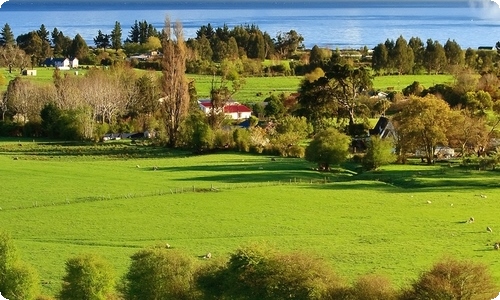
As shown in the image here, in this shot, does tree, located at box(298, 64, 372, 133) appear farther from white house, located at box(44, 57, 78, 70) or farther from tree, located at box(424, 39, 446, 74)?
white house, located at box(44, 57, 78, 70)

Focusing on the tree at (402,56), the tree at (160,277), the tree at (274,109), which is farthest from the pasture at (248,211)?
the tree at (402,56)

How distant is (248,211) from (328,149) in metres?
8.77

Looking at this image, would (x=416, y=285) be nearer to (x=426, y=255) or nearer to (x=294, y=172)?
(x=426, y=255)

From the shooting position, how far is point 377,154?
3056 centimetres

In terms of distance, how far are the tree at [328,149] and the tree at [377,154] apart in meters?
1.04

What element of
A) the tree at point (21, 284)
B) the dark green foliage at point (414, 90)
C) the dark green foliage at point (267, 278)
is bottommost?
the tree at point (21, 284)

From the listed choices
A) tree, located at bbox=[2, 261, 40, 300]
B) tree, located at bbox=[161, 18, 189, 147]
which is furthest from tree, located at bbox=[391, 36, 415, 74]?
tree, located at bbox=[2, 261, 40, 300]

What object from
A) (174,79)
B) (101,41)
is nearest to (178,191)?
(174,79)

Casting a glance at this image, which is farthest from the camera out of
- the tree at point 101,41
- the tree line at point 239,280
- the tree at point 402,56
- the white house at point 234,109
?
the tree at point 101,41

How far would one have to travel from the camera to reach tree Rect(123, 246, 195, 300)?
12.1m

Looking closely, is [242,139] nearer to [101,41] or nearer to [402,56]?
[402,56]

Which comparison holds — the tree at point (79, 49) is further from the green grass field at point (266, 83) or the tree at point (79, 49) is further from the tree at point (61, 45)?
the green grass field at point (266, 83)

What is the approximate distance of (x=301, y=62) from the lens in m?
75.5

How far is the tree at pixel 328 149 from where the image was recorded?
30.2 metres
